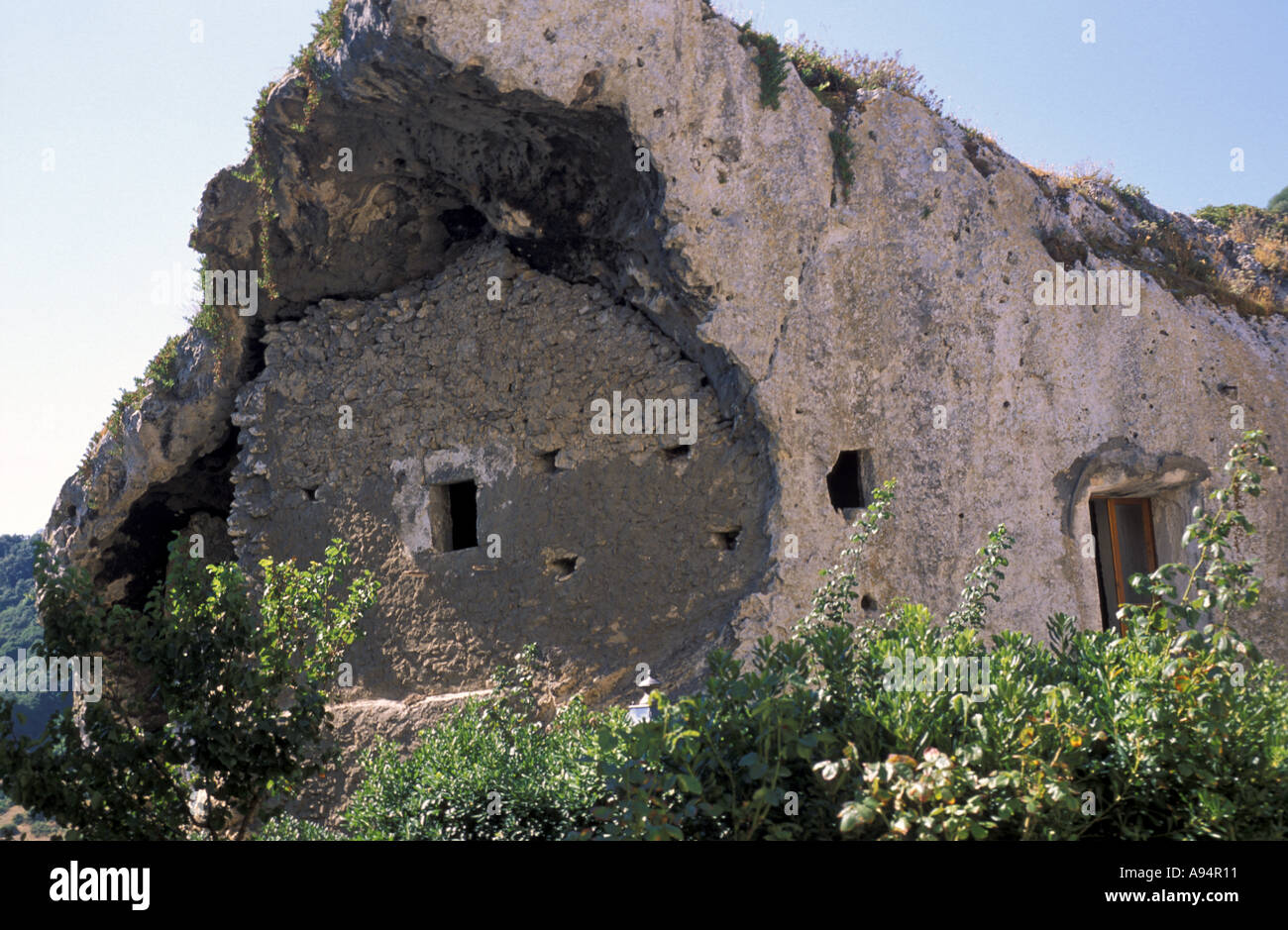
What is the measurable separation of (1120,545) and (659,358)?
3.96 m

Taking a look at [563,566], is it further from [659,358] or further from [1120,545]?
[1120,545]

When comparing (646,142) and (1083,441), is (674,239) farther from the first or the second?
(1083,441)

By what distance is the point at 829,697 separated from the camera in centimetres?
395

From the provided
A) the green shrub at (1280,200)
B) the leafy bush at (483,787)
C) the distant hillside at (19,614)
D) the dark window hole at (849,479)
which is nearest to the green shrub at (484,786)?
the leafy bush at (483,787)

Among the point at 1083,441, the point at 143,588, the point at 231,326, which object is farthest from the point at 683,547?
the point at 143,588

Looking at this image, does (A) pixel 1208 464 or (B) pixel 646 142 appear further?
(A) pixel 1208 464

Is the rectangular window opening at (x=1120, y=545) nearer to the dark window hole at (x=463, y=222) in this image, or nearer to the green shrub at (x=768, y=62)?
the green shrub at (x=768, y=62)

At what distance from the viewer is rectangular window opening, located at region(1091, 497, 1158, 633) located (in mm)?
8422

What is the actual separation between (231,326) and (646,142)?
4.45 m

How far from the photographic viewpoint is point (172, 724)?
457 centimetres

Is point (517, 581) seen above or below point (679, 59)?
below

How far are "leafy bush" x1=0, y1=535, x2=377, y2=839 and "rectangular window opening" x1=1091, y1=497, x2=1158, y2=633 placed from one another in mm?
6150

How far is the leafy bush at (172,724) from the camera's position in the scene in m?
4.20

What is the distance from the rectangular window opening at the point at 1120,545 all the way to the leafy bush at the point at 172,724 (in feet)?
20.2
